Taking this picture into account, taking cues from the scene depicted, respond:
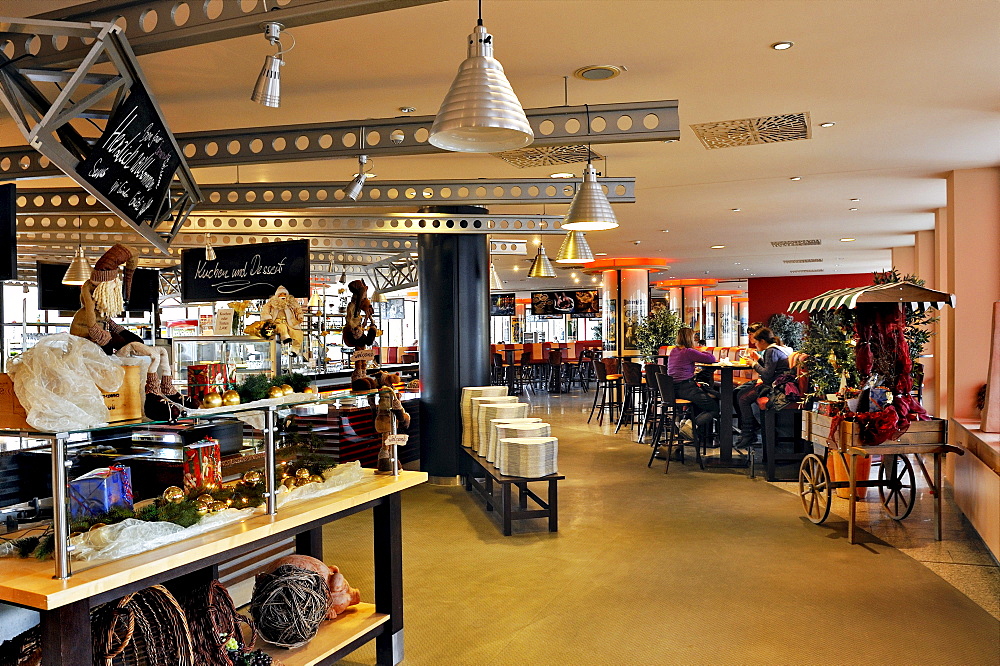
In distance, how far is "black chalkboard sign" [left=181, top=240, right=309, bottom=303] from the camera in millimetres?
5809

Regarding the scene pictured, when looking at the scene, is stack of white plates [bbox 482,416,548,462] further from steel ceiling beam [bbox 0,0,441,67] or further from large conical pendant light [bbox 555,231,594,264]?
steel ceiling beam [bbox 0,0,441,67]

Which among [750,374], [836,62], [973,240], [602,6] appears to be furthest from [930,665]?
[750,374]

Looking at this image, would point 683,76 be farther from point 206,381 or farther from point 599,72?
point 206,381

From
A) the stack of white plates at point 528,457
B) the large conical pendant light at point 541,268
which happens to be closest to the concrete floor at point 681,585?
the stack of white plates at point 528,457

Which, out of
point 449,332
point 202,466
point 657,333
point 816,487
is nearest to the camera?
point 202,466

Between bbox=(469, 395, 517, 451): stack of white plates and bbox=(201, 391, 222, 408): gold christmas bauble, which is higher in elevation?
bbox=(201, 391, 222, 408): gold christmas bauble

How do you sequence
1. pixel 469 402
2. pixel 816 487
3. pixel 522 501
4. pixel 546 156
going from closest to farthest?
pixel 546 156 → pixel 816 487 → pixel 522 501 → pixel 469 402

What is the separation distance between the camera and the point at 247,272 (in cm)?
595

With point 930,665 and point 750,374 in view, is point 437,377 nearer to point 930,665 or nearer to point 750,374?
point 930,665

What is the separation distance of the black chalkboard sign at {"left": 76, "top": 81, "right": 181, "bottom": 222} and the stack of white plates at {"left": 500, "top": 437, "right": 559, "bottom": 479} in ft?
10.2

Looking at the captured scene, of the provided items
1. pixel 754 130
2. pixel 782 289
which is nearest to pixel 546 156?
pixel 754 130

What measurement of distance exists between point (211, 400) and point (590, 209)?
2.52 meters

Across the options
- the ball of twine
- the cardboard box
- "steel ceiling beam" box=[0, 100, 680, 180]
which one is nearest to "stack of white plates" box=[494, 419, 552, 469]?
"steel ceiling beam" box=[0, 100, 680, 180]

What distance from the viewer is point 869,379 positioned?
5816 millimetres
